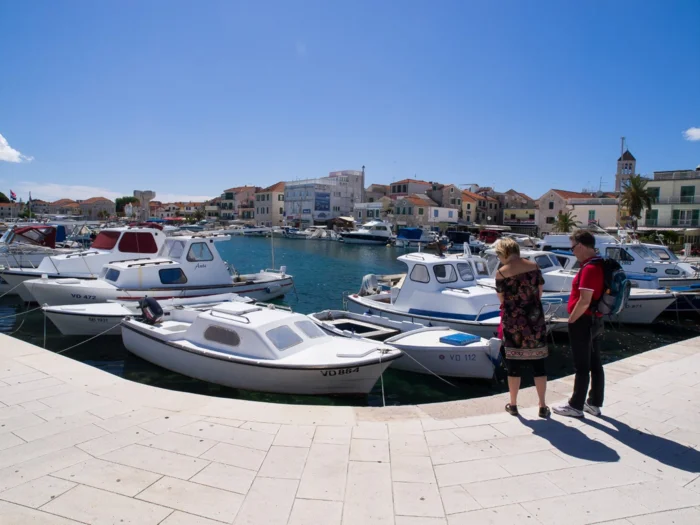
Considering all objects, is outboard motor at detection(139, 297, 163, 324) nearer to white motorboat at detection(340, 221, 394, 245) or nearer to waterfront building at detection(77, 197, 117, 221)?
white motorboat at detection(340, 221, 394, 245)

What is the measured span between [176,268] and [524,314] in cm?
1524

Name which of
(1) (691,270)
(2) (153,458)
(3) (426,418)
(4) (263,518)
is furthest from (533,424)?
(1) (691,270)

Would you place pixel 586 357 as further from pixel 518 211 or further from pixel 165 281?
pixel 518 211

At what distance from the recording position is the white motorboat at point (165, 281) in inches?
635

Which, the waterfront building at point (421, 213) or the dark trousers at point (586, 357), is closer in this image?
the dark trousers at point (586, 357)

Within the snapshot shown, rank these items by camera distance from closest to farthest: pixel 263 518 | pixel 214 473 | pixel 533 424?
pixel 263 518, pixel 214 473, pixel 533 424

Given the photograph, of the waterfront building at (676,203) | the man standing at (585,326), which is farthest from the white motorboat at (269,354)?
the waterfront building at (676,203)

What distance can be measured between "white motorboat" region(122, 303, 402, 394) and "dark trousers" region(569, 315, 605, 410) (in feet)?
13.9

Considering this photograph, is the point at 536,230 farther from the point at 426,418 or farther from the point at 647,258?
the point at 426,418

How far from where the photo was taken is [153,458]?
4.65 metres

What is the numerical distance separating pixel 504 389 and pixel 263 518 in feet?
27.1

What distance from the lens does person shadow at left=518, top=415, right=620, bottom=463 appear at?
15.3ft

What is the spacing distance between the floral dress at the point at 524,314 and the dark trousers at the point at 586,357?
0.37 m

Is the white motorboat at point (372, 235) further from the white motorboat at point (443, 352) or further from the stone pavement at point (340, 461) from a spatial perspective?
the stone pavement at point (340, 461)
